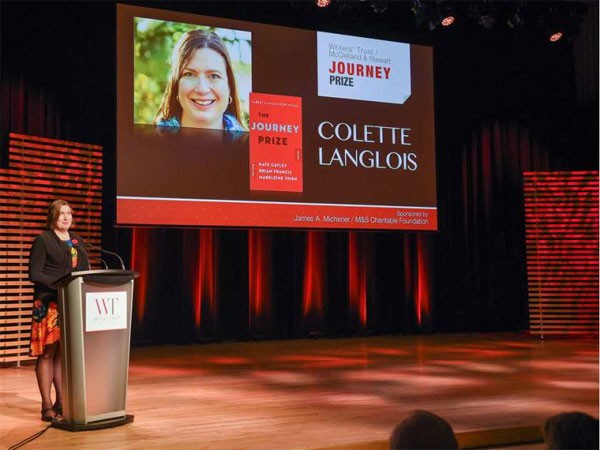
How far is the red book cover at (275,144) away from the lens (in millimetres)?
6887

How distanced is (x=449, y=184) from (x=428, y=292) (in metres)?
1.32

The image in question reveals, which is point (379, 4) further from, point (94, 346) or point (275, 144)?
point (94, 346)

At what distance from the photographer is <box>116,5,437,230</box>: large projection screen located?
21.4 feet

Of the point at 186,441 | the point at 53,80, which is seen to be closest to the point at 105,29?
the point at 53,80

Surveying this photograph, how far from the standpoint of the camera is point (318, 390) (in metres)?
4.54

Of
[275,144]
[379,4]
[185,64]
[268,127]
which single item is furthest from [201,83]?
[379,4]

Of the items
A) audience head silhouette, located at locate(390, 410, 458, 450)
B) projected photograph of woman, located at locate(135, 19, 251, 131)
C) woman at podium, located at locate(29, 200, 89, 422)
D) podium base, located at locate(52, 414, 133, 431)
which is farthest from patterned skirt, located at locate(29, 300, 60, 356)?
projected photograph of woman, located at locate(135, 19, 251, 131)

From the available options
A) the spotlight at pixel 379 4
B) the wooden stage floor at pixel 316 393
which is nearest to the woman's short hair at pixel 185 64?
the spotlight at pixel 379 4

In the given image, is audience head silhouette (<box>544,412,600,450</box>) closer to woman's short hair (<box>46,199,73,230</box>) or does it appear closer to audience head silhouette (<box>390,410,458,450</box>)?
audience head silhouette (<box>390,410,458,450</box>)

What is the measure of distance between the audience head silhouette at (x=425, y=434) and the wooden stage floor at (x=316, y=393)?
167 centimetres

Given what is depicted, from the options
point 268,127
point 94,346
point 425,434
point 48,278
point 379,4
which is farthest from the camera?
point 268,127

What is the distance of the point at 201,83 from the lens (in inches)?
264

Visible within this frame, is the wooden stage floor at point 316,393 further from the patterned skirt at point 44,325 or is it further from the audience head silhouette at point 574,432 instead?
the audience head silhouette at point 574,432

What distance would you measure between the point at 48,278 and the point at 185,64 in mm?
3672
